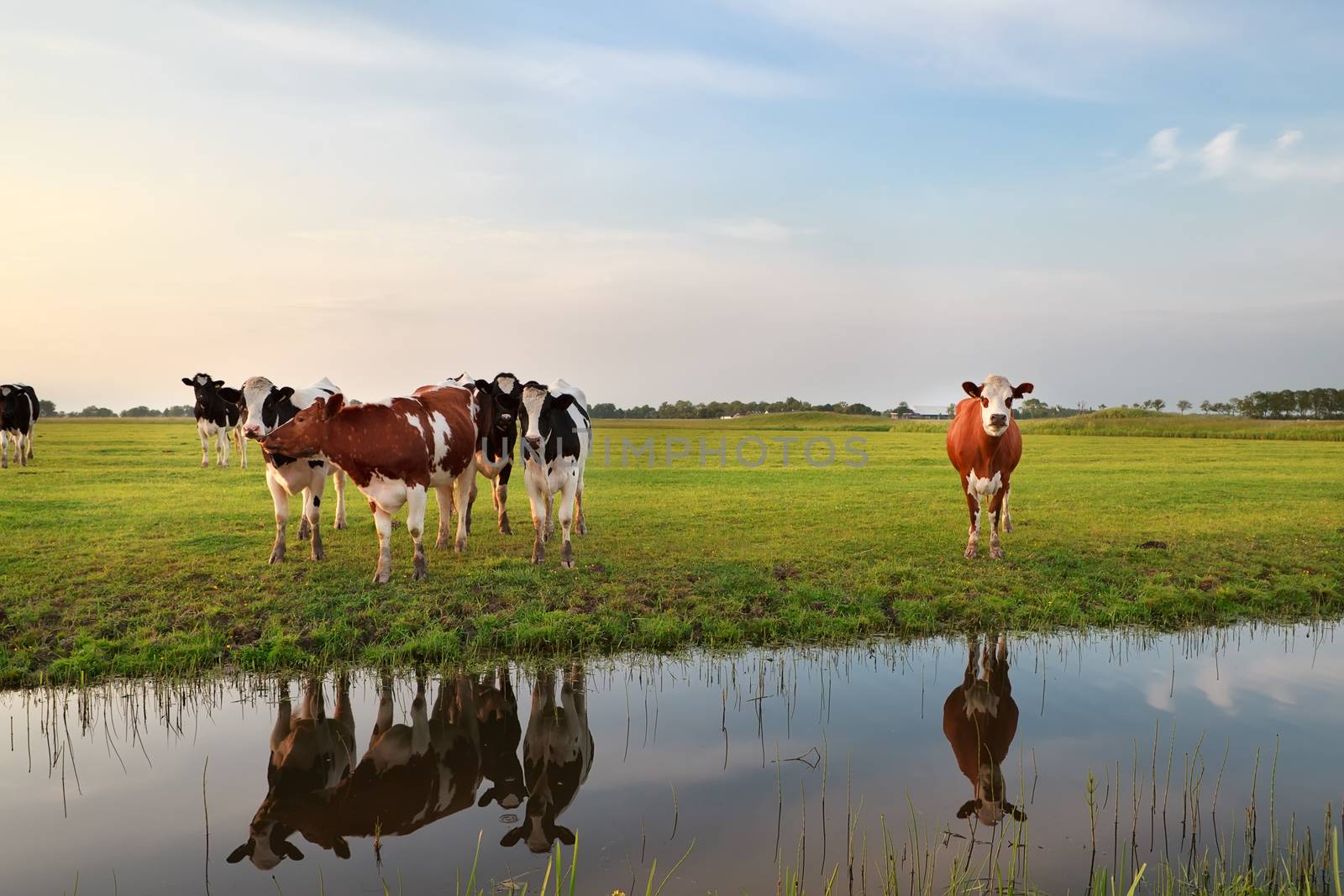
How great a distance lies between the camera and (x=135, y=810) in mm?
5113

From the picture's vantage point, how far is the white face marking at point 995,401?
11.1 metres

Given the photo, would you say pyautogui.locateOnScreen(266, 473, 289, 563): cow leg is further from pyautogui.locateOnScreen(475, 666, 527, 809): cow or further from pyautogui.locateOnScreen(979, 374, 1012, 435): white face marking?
pyautogui.locateOnScreen(979, 374, 1012, 435): white face marking

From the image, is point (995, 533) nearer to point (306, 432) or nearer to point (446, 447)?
point (446, 447)

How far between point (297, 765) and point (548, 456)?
215 inches

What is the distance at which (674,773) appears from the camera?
5.62 meters

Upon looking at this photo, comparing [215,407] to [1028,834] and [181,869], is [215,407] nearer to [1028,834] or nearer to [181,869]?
[181,869]

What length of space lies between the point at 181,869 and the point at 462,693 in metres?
2.63

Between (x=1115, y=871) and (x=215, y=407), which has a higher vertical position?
(x=215, y=407)

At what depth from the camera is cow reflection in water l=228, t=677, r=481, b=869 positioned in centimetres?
486

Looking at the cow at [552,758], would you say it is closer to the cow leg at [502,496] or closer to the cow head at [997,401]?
the cow leg at [502,496]

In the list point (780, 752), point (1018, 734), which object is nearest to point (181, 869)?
point (780, 752)

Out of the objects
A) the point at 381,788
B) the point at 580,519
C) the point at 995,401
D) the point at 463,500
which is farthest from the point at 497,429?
the point at 381,788

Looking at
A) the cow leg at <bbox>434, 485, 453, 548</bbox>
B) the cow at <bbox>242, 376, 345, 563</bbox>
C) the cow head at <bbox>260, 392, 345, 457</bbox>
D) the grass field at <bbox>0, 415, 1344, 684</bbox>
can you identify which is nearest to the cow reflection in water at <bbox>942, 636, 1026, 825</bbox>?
the grass field at <bbox>0, 415, 1344, 684</bbox>

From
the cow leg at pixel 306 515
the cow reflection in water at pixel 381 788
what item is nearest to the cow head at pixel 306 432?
the cow leg at pixel 306 515
